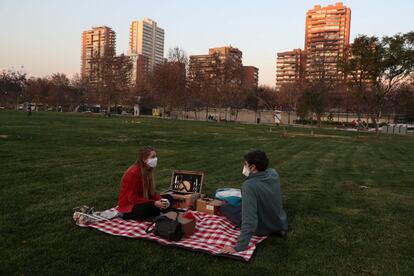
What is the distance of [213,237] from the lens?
508cm

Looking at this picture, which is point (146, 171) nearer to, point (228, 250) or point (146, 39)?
point (228, 250)

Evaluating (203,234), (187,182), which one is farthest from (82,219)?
(187,182)

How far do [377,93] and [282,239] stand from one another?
36363 millimetres

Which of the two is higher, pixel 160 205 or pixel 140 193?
pixel 140 193

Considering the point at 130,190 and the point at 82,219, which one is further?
the point at 130,190

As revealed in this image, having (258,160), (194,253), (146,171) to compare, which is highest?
(258,160)

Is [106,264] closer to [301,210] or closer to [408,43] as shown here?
[301,210]

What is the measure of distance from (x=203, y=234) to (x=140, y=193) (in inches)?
52.9

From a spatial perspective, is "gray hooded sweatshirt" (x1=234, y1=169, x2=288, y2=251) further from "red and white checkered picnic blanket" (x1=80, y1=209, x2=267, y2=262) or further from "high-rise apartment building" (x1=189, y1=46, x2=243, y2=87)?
"high-rise apartment building" (x1=189, y1=46, x2=243, y2=87)

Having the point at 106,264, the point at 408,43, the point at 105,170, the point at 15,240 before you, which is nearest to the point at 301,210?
the point at 106,264

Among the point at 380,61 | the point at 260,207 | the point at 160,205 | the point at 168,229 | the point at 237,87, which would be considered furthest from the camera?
the point at 237,87

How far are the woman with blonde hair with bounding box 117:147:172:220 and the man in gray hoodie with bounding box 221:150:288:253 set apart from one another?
5.30 ft

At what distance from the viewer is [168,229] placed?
4852 mm

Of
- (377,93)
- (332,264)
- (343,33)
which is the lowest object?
(332,264)
